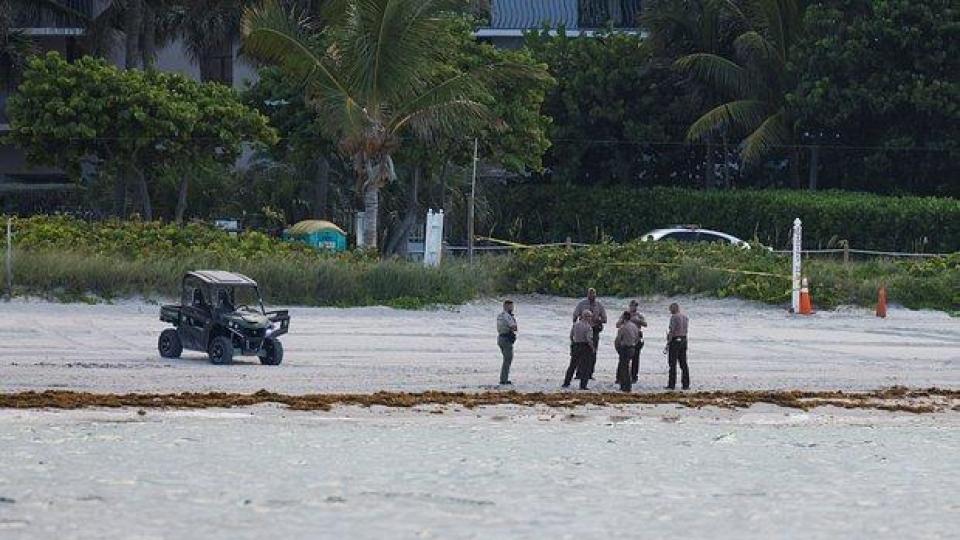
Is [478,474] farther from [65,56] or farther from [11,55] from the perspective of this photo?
[65,56]

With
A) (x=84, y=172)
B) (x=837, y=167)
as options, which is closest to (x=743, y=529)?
(x=837, y=167)

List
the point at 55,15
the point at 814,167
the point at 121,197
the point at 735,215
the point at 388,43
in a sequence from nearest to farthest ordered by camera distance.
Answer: the point at 388,43, the point at 121,197, the point at 735,215, the point at 814,167, the point at 55,15

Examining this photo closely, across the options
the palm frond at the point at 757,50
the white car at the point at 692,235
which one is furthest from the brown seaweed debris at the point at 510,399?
the palm frond at the point at 757,50

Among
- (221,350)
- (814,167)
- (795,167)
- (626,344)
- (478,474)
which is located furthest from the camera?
(795,167)

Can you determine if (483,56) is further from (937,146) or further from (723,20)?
(937,146)

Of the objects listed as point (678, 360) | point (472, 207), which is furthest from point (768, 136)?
point (678, 360)

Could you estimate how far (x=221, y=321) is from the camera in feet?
92.1

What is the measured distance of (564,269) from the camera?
1634 inches

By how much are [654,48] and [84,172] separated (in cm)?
1685

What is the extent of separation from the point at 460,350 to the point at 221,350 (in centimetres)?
541

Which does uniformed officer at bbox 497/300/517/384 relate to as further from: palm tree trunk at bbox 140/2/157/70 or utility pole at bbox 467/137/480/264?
palm tree trunk at bbox 140/2/157/70

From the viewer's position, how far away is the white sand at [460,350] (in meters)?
27.9

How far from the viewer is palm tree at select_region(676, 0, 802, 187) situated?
52344 millimetres

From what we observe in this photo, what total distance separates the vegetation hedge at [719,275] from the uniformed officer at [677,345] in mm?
12601
